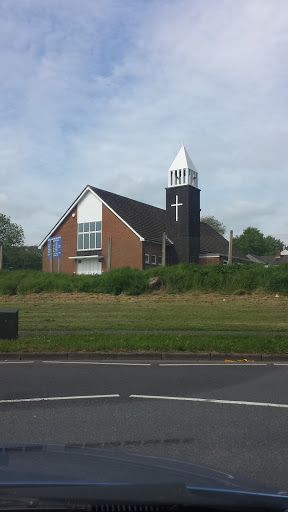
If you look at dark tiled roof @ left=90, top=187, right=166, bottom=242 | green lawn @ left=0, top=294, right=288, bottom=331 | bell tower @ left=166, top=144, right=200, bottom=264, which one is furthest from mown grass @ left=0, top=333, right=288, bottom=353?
bell tower @ left=166, top=144, right=200, bottom=264

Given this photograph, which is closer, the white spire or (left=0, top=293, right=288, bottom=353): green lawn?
(left=0, top=293, right=288, bottom=353): green lawn

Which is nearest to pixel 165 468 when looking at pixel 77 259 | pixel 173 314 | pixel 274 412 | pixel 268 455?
pixel 268 455

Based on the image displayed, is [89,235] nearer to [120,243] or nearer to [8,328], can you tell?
[120,243]

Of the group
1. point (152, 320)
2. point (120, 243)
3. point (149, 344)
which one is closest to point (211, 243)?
point (120, 243)

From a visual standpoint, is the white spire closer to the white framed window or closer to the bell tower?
the bell tower

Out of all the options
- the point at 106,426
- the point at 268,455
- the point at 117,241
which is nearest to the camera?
the point at 268,455

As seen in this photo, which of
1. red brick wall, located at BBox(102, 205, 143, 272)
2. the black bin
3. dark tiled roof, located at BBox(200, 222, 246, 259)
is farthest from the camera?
dark tiled roof, located at BBox(200, 222, 246, 259)

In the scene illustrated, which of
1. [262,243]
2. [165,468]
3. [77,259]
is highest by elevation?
[262,243]

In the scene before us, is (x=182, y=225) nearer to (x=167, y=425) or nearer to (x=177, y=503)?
(x=167, y=425)

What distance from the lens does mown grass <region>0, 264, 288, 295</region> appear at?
2575 cm

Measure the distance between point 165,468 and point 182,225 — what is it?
4402 centimetres

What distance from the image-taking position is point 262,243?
361 ft

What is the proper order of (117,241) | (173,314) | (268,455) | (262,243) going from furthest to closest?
(262,243) < (117,241) < (173,314) < (268,455)

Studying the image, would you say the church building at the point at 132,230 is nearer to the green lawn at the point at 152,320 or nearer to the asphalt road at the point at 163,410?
the green lawn at the point at 152,320
